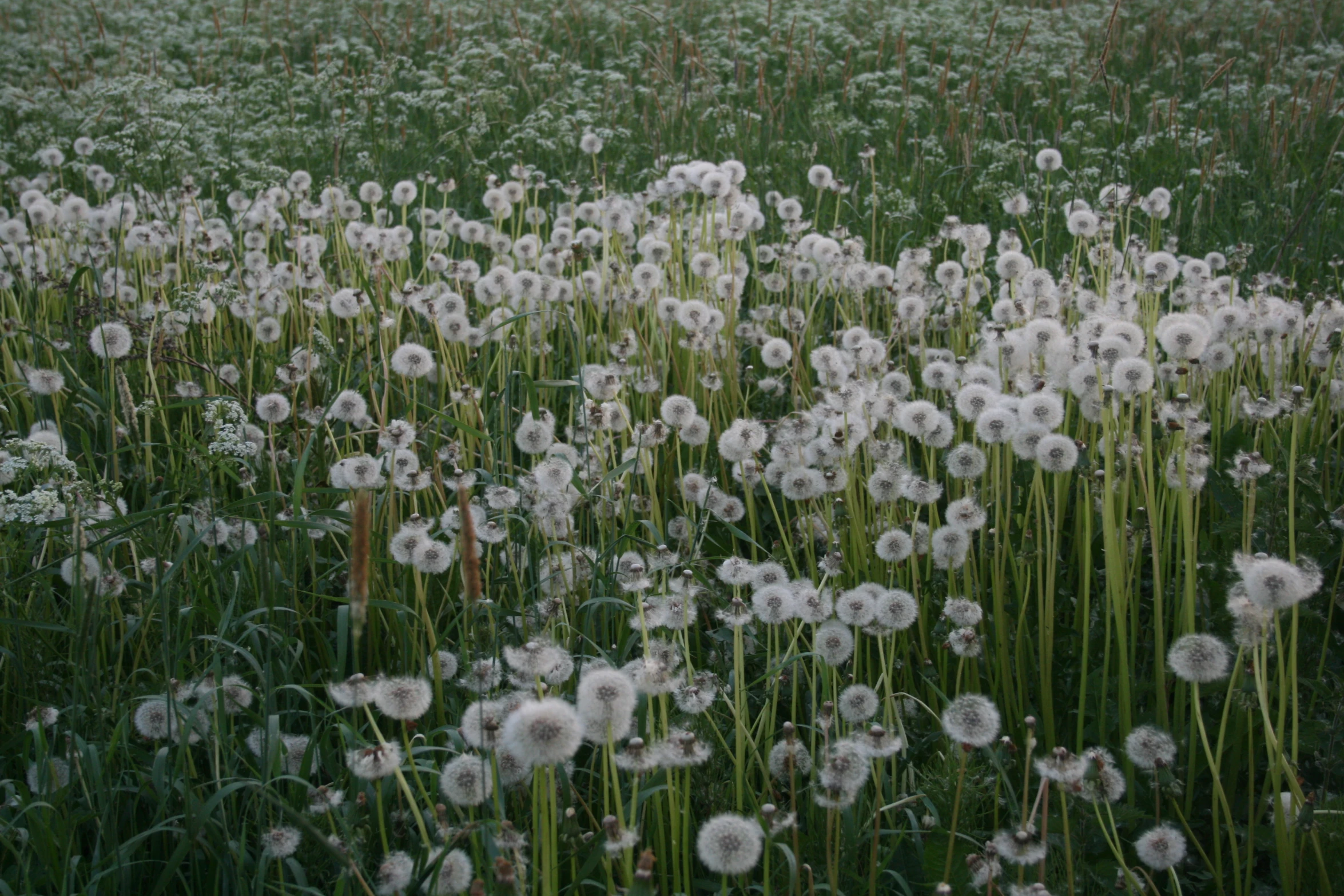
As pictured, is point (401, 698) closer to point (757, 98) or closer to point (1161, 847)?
point (1161, 847)

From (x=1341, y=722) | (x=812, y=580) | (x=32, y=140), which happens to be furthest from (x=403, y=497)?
(x=32, y=140)

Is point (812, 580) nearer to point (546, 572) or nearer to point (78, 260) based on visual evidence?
point (546, 572)

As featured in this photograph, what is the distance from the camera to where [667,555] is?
256 centimetres

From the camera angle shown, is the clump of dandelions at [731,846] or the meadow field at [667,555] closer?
the clump of dandelions at [731,846]

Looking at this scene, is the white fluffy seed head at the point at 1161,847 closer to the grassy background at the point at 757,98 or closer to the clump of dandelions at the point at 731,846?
the clump of dandelions at the point at 731,846

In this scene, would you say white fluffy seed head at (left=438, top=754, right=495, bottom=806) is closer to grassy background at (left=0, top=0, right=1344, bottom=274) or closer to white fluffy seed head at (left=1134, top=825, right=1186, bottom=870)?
white fluffy seed head at (left=1134, top=825, right=1186, bottom=870)

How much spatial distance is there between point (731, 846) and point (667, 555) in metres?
1.12

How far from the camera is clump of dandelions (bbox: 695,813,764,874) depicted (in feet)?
4.84

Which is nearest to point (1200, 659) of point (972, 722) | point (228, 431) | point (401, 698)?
point (972, 722)

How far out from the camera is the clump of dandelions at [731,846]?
148 cm

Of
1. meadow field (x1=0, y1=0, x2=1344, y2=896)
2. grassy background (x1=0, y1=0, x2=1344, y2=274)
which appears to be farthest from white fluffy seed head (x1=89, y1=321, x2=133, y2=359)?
Result: grassy background (x1=0, y1=0, x2=1344, y2=274)

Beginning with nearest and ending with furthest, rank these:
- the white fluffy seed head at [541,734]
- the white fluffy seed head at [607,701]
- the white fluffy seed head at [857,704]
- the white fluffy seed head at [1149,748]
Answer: the white fluffy seed head at [541,734] → the white fluffy seed head at [607,701] → the white fluffy seed head at [1149,748] → the white fluffy seed head at [857,704]

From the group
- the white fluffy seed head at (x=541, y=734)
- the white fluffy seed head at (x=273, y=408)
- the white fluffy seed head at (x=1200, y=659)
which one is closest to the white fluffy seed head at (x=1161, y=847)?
the white fluffy seed head at (x=1200, y=659)

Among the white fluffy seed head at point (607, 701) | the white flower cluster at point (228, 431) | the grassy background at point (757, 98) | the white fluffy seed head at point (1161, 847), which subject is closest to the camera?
the white fluffy seed head at point (607, 701)
